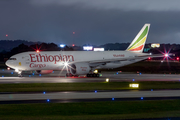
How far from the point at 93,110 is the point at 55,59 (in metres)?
27.7

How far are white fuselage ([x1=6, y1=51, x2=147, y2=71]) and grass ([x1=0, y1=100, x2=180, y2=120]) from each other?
80.9ft

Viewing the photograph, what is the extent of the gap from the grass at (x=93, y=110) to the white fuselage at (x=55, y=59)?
→ 24651 mm

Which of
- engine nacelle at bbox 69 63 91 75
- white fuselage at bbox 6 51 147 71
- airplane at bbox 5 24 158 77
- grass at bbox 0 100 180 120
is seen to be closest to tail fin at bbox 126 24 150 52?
airplane at bbox 5 24 158 77

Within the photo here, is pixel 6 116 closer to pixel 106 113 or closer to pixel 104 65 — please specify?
pixel 106 113

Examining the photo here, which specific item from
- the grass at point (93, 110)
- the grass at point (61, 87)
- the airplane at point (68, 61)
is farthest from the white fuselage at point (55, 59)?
the grass at point (93, 110)

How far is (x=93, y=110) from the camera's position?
16.5 meters

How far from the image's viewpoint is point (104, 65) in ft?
151

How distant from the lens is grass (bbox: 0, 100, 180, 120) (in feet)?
49.1

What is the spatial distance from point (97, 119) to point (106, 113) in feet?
5.77

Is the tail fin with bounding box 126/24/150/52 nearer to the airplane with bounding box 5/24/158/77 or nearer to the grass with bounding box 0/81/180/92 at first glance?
the airplane with bounding box 5/24/158/77

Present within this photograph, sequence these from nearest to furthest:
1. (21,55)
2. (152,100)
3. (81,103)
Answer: (81,103), (152,100), (21,55)

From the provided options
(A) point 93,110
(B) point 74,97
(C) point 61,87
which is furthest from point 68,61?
(A) point 93,110

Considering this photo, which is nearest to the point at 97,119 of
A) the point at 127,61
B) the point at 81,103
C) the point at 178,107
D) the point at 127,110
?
the point at 127,110

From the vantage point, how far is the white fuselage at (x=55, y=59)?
139 feet
